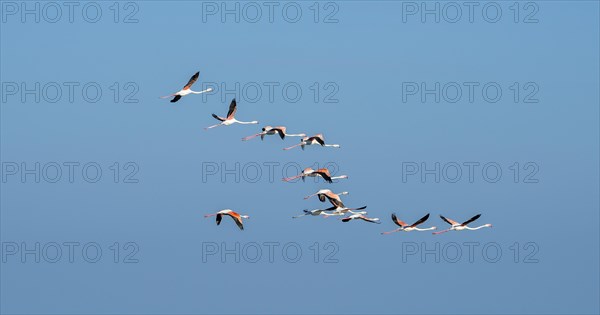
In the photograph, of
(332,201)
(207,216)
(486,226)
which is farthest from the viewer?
(486,226)

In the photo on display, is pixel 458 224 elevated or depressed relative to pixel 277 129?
depressed

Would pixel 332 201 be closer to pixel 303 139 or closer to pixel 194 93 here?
pixel 303 139

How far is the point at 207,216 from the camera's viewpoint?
55.9m

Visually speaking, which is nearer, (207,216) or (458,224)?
(207,216)

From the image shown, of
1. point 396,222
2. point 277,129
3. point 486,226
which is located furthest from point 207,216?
point 486,226

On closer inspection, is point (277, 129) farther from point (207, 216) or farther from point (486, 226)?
point (486, 226)

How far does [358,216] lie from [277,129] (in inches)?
234

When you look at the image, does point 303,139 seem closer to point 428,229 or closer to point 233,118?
point 233,118

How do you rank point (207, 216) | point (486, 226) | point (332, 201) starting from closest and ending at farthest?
1. point (207, 216)
2. point (332, 201)
3. point (486, 226)

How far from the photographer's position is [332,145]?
6228 cm

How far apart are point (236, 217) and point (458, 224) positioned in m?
11.0

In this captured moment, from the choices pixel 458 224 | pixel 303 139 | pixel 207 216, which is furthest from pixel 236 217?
pixel 458 224

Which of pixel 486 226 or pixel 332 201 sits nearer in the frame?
pixel 332 201

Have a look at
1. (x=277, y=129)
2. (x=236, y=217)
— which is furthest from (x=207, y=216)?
(x=277, y=129)
